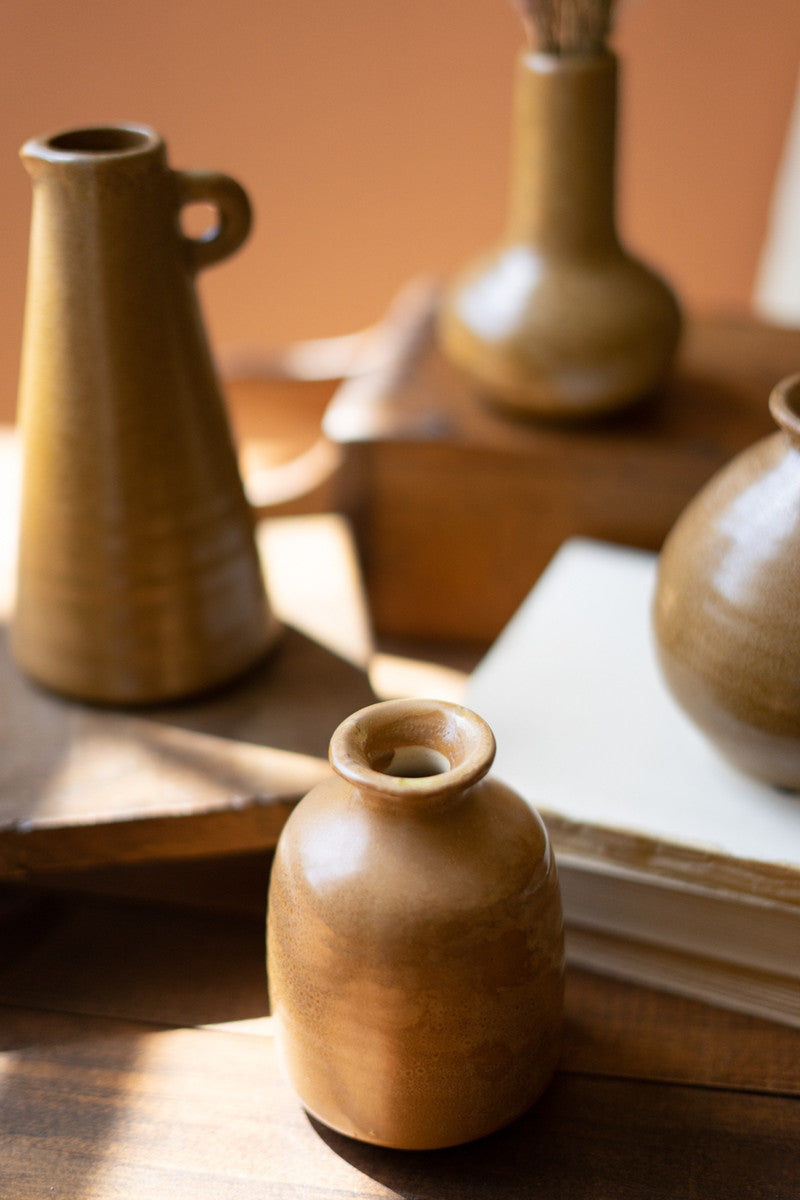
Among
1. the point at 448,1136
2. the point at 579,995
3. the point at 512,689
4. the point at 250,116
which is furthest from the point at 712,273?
the point at 448,1136

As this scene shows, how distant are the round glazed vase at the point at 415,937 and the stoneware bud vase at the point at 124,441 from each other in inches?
6.7

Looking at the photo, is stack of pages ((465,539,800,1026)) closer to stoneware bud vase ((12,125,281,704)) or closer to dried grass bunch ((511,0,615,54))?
stoneware bud vase ((12,125,281,704))

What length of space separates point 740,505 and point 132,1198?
36cm

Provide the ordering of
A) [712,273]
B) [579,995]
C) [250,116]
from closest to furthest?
[579,995]
[250,116]
[712,273]

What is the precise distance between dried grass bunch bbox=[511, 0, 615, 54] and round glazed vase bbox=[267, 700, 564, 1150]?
46cm

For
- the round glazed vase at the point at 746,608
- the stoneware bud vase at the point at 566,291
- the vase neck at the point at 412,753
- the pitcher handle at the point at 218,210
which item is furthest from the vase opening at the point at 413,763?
the stoneware bud vase at the point at 566,291

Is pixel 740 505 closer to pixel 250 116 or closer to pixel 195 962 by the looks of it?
pixel 195 962

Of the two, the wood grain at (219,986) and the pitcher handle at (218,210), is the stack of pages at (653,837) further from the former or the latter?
the pitcher handle at (218,210)

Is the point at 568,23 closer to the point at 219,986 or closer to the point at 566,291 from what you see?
the point at 566,291

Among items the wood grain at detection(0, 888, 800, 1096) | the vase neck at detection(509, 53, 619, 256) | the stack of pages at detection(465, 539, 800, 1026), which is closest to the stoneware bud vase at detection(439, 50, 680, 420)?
the vase neck at detection(509, 53, 619, 256)

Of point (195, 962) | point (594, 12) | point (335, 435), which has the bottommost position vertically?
point (195, 962)

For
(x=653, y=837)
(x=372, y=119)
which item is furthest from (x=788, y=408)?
(x=372, y=119)

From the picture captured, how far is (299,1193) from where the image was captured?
405mm

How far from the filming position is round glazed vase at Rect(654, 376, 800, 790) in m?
0.43
